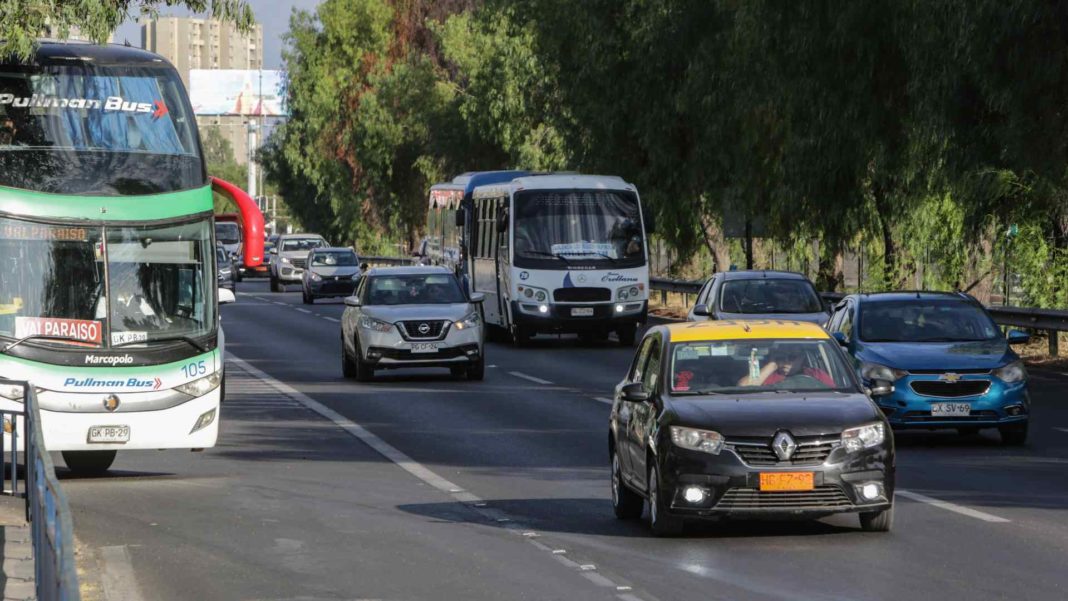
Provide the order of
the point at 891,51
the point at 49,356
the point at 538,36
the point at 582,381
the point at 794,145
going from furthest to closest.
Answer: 1. the point at 538,36
2. the point at 794,145
3. the point at 891,51
4. the point at 582,381
5. the point at 49,356

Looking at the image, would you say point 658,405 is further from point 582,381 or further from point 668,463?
point 582,381

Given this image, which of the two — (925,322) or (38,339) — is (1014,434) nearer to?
(925,322)

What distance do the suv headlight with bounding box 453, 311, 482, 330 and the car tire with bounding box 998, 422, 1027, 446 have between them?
428 inches

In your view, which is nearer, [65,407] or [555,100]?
[65,407]

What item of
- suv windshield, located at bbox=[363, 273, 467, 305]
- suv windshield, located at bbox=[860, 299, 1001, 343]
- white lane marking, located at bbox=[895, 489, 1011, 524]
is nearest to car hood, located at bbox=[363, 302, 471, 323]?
suv windshield, located at bbox=[363, 273, 467, 305]

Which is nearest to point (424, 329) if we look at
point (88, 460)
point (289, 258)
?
point (88, 460)

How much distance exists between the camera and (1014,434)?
19.5 metres

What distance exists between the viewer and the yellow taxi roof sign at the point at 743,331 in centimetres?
1374

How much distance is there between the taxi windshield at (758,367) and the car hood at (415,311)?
15.3 m

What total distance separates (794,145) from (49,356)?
20764mm

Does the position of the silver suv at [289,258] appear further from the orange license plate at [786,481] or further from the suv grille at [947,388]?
the orange license plate at [786,481]

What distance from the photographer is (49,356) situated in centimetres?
1670

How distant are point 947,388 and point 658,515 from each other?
683cm

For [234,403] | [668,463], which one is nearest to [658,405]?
[668,463]
